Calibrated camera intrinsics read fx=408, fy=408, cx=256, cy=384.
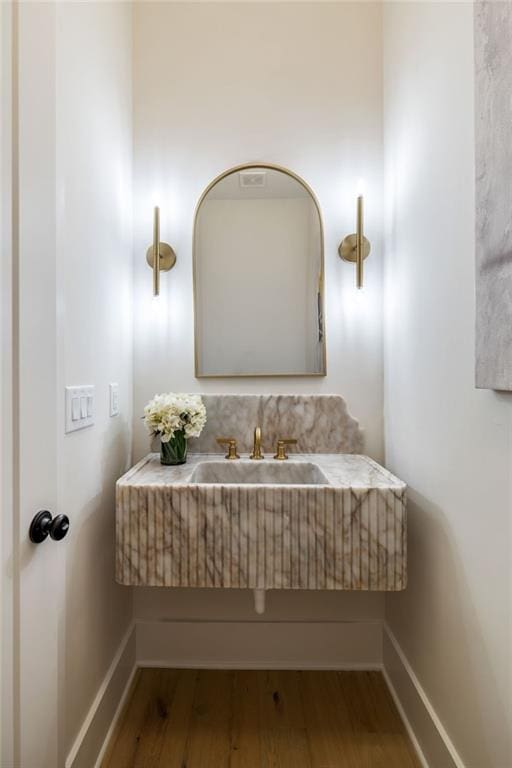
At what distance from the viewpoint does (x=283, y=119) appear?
1694 mm

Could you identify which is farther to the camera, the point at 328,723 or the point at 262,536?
the point at 328,723

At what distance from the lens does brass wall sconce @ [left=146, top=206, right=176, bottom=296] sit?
1.66m

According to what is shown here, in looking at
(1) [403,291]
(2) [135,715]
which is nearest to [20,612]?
(2) [135,715]

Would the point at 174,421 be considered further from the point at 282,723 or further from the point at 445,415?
the point at 282,723

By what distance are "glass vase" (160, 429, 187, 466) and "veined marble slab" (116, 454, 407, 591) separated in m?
0.31

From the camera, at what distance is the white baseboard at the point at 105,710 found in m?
1.12

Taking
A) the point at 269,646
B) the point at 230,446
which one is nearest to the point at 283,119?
the point at 230,446

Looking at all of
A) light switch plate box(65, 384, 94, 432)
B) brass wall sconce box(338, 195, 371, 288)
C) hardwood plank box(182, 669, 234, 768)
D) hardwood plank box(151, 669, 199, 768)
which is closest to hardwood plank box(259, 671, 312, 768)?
hardwood plank box(182, 669, 234, 768)

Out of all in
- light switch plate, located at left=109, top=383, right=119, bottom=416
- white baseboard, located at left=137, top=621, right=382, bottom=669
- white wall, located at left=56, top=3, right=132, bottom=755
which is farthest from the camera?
white baseboard, located at left=137, top=621, right=382, bottom=669

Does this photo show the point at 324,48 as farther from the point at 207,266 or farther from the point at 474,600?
the point at 474,600

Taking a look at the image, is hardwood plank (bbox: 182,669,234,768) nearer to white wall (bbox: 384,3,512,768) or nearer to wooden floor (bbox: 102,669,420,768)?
wooden floor (bbox: 102,669,420,768)

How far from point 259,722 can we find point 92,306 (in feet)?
4.85

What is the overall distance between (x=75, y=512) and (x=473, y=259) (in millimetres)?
1245

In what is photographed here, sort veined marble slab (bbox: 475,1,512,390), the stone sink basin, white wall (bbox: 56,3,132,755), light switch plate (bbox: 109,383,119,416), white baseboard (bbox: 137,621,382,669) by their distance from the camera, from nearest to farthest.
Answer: veined marble slab (bbox: 475,1,512,390) → white wall (bbox: 56,3,132,755) → light switch plate (bbox: 109,383,119,416) → the stone sink basin → white baseboard (bbox: 137,621,382,669)
